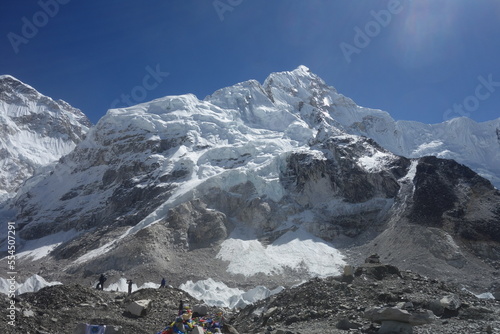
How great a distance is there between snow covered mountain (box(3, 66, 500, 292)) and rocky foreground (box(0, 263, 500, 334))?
31.9 m

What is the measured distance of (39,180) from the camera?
12169 centimetres

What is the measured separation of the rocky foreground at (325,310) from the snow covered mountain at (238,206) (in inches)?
1255

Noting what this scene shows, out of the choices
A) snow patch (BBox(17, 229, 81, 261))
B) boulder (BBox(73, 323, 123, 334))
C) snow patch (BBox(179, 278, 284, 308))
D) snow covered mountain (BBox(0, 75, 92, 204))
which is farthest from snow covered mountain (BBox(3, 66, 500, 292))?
snow covered mountain (BBox(0, 75, 92, 204))

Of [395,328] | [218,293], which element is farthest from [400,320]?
[218,293]

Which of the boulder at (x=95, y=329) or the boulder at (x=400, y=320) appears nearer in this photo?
the boulder at (x=400, y=320)

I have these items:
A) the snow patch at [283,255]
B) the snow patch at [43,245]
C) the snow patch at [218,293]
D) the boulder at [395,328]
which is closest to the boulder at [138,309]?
the boulder at [395,328]

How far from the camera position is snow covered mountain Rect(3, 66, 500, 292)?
185ft

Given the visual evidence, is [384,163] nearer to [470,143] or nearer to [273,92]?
[273,92]

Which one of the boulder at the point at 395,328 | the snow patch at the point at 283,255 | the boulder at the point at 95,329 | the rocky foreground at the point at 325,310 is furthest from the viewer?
the snow patch at the point at 283,255

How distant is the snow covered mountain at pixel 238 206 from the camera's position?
5647 cm

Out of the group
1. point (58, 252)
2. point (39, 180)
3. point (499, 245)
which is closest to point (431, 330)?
point (499, 245)

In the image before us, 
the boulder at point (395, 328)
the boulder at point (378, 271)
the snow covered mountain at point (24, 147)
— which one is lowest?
the boulder at point (395, 328)

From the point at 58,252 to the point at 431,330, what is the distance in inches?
2854

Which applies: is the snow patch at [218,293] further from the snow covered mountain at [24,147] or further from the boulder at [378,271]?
the snow covered mountain at [24,147]
